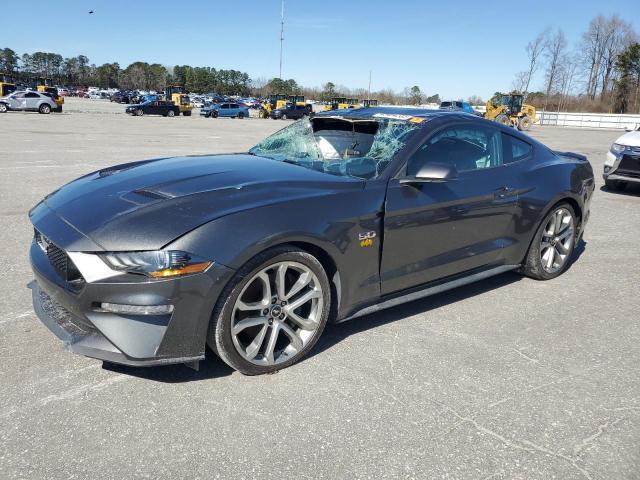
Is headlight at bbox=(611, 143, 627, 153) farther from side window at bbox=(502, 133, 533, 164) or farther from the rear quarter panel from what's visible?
side window at bbox=(502, 133, 533, 164)

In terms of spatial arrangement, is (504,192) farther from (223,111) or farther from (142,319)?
(223,111)

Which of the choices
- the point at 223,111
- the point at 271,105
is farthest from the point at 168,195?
the point at 271,105

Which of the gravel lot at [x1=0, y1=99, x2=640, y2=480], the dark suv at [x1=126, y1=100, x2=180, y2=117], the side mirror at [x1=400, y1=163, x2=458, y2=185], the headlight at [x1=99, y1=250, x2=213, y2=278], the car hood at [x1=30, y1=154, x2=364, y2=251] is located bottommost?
the gravel lot at [x1=0, y1=99, x2=640, y2=480]

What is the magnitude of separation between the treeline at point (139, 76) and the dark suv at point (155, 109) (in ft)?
334

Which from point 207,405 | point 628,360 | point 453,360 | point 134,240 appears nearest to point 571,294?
point 628,360

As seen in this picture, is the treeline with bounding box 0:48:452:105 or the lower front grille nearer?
the lower front grille

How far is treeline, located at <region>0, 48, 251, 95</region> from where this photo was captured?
457ft

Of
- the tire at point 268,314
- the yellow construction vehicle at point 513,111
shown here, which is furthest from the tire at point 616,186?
the yellow construction vehicle at point 513,111

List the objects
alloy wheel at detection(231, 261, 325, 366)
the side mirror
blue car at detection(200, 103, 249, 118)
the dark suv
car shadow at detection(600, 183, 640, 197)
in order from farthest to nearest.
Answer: blue car at detection(200, 103, 249, 118) < the dark suv < car shadow at detection(600, 183, 640, 197) < the side mirror < alloy wheel at detection(231, 261, 325, 366)

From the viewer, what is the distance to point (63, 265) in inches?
105

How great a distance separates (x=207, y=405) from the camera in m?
2.62

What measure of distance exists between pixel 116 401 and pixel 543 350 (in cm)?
263

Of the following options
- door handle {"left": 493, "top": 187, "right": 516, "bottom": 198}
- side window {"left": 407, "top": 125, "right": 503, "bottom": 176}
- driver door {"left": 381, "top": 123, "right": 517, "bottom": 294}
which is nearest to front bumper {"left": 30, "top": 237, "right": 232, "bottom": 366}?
driver door {"left": 381, "top": 123, "right": 517, "bottom": 294}

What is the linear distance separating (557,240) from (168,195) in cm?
354
